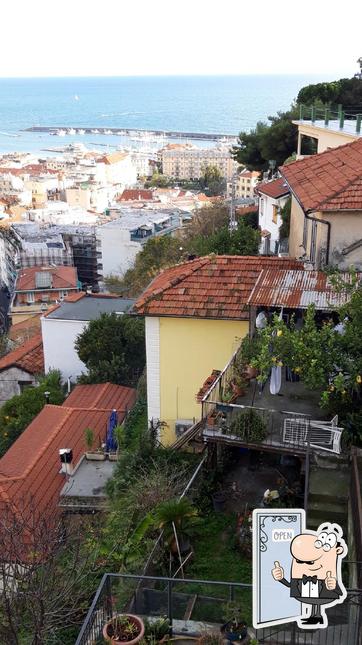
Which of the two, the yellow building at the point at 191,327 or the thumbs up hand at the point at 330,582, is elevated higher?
the thumbs up hand at the point at 330,582

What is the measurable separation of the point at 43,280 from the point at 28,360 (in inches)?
932

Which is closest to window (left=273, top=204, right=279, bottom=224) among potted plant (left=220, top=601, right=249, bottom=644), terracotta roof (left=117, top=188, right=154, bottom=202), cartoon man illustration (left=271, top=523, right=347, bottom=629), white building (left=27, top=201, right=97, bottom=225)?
potted plant (left=220, top=601, right=249, bottom=644)

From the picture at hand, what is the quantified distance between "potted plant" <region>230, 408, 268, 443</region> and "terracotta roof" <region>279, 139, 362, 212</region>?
4802 mm

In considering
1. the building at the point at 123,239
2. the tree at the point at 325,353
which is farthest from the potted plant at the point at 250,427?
the building at the point at 123,239

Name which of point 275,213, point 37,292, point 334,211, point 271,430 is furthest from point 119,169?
point 271,430

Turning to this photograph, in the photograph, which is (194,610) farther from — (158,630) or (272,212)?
(272,212)

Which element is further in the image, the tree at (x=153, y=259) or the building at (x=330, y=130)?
the tree at (x=153, y=259)

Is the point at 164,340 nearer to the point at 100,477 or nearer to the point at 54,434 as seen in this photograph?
the point at 100,477

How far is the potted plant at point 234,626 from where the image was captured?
24.8 feet

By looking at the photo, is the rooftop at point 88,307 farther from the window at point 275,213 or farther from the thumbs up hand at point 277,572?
the thumbs up hand at point 277,572

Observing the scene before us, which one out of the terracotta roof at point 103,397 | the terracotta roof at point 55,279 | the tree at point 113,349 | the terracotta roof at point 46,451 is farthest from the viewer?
the terracotta roof at point 55,279

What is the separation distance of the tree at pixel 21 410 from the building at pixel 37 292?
91.9 feet

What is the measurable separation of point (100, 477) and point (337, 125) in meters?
18.9

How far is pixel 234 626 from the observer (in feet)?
25.2
